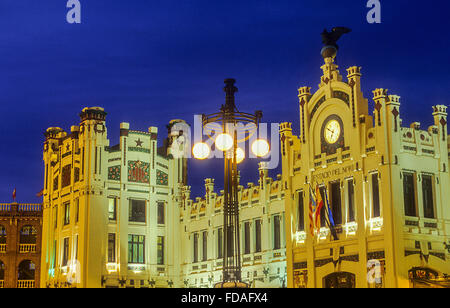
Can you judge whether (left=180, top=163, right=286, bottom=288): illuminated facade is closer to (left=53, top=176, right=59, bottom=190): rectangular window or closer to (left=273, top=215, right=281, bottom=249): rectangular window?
(left=273, top=215, right=281, bottom=249): rectangular window

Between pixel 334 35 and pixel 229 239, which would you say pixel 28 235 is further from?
pixel 229 239

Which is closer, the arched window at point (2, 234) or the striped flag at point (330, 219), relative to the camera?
the striped flag at point (330, 219)

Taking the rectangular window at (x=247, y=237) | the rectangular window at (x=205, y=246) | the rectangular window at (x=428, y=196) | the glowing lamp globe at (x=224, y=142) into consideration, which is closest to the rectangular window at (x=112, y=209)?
the rectangular window at (x=205, y=246)

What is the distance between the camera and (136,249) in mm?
52500

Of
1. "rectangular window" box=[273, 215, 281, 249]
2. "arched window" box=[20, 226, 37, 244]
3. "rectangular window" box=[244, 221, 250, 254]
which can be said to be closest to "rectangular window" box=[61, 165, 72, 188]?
"arched window" box=[20, 226, 37, 244]

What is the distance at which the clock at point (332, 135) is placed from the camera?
3834cm

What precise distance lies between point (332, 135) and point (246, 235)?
11263 millimetres

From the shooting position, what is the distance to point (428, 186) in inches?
1423

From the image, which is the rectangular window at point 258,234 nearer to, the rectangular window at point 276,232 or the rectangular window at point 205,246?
the rectangular window at point 276,232

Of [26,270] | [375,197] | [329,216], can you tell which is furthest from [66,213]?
[375,197]

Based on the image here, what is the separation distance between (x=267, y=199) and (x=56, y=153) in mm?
19712

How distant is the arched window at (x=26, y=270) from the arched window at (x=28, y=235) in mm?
2366

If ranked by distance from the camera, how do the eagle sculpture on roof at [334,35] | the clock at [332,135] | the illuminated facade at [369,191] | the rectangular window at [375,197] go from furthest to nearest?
1. the eagle sculpture on roof at [334,35]
2. the clock at [332,135]
3. the rectangular window at [375,197]
4. the illuminated facade at [369,191]
